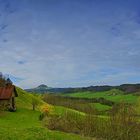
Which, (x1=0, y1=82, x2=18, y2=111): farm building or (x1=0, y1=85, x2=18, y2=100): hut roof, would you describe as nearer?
(x1=0, y1=82, x2=18, y2=111): farm building

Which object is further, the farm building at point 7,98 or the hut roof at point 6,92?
the hut roof at point 6,92

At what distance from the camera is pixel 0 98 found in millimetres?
85188

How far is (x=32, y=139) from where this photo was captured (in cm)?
3262

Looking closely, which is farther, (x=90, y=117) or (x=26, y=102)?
(x=26, y=102)

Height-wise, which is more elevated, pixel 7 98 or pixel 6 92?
pixel 6 92

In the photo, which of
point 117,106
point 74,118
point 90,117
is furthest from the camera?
point 74,118

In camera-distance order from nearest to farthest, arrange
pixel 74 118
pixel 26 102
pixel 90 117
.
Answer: pixel 90 117 → pixel 74 118 → pixel 26 102

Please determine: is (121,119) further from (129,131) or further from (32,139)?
(32,139)

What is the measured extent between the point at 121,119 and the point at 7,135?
1207cm

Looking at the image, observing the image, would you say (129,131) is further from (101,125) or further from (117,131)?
(101,125)

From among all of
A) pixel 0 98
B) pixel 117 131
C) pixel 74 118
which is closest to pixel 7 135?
pixel 117 131

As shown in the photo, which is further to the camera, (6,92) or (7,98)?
(6,92)

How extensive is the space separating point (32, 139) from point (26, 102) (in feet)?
256

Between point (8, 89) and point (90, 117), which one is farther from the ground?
point (8, 89)
